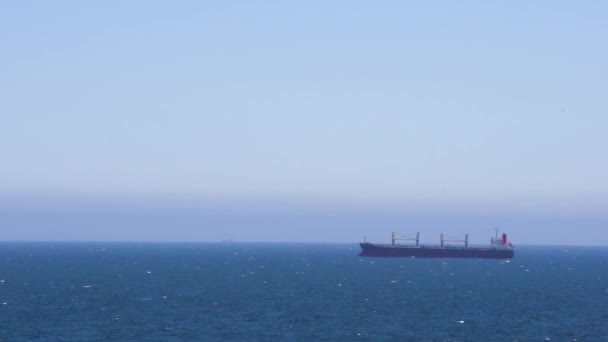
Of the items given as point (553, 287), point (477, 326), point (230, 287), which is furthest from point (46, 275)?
point (477, 326)

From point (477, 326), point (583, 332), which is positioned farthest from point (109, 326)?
point (583, 332)

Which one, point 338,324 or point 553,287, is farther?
point 553,287

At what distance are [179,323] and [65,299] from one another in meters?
25.8

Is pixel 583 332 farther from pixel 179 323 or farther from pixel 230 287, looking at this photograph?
pixel 230 287

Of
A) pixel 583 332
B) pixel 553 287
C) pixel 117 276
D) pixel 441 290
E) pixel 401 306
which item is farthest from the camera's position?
pixel 117 276

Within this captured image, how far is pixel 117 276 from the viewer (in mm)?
139375

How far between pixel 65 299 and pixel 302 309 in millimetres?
27316

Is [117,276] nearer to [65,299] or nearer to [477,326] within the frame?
[65,299]

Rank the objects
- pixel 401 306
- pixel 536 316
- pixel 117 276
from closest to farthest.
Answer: pixel 536 316 → pixel 401 306 → pixel 117 276

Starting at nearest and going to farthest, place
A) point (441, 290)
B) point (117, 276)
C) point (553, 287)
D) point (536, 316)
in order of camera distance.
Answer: point (536, 316), point (441, 290), point (553, 287), point (117, 276)

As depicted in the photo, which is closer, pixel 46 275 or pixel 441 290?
pixel 441 290

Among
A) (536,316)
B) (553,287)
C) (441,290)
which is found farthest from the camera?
(553,287)

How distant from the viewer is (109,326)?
70125 mm

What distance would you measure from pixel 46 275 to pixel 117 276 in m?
12.6
